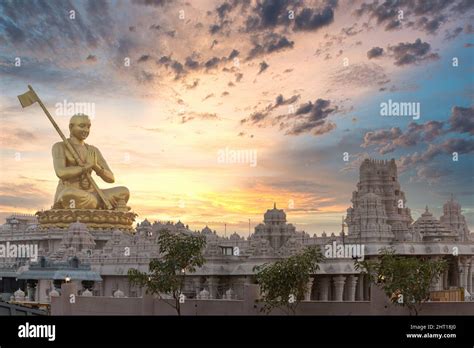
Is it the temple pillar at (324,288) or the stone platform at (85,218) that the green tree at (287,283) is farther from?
the stone platform at (85,218)

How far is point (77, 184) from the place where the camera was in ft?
255

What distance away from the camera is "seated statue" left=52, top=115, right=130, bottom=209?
2975 inches

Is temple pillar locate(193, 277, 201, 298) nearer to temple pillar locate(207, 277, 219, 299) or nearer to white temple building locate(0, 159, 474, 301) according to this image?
white temple building locate(0, 159, 474, 301)

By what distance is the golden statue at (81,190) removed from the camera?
74.6 metres

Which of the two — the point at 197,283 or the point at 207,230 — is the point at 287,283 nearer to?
the point at 197,283

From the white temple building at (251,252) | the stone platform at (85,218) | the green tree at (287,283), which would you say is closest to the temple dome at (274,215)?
the white temple building at (251,252)

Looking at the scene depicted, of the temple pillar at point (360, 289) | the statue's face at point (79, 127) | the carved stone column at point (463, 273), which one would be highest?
the statue's face at point (79, 127)

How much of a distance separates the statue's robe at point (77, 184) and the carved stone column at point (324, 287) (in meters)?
30.4

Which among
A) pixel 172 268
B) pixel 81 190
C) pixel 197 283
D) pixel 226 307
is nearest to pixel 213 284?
pixel 197 283

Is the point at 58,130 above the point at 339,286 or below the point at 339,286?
above

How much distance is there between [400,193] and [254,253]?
27799 millimetres

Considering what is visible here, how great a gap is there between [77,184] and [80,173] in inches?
44.4

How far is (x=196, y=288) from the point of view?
2095 inches
